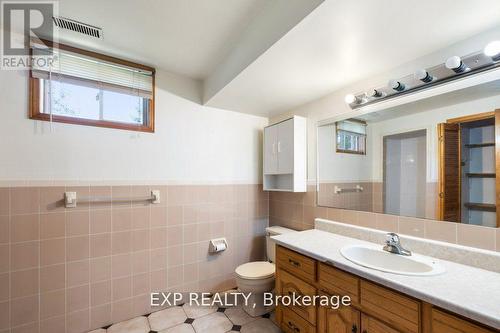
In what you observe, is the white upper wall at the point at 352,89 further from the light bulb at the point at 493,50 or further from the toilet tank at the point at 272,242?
the toilet tank at the point at 272,242

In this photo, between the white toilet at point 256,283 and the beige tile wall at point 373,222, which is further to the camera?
the white toilet at point 256,283

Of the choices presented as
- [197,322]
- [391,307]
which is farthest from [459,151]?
[197,322]

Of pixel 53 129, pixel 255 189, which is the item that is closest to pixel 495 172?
pixel 255 189

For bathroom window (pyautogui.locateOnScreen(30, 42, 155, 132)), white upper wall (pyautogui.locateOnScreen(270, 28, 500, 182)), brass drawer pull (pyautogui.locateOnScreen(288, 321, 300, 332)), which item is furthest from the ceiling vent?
brass drawer pull (pyautogui.locateOnScreen(288, 321, 300, 332))

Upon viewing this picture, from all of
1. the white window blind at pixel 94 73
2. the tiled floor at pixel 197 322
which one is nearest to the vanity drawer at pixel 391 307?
the tiled floor at pixel 197 322

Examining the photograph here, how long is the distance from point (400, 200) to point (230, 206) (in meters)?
1.63

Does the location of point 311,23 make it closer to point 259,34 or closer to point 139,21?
point 259,34

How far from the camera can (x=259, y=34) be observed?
145cm

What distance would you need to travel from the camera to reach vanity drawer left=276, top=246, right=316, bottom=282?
1507 mm

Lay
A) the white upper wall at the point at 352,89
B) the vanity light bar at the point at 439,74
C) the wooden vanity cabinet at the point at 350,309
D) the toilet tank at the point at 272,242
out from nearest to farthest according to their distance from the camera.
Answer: the wooden vanity cabinet at the point at 350,309 → the vanity light bar at the point at 439,74 → the white upper wall at the point at 352,89 → the toilet tank at the point at 272,242

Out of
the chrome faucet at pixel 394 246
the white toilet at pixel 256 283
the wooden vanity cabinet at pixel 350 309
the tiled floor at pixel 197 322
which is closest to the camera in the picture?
the wooden vanity cabinet at pixel 350 309

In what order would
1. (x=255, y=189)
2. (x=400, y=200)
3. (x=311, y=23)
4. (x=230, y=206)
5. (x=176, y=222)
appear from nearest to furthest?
(x=311, y=23)
(x=400, y=200)
(x=176, y=222)
(x=230, y=206)
(x=255, y=189)

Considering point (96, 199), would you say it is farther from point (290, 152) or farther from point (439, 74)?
point (439, 74)

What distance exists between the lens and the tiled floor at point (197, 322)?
1.84 meters
